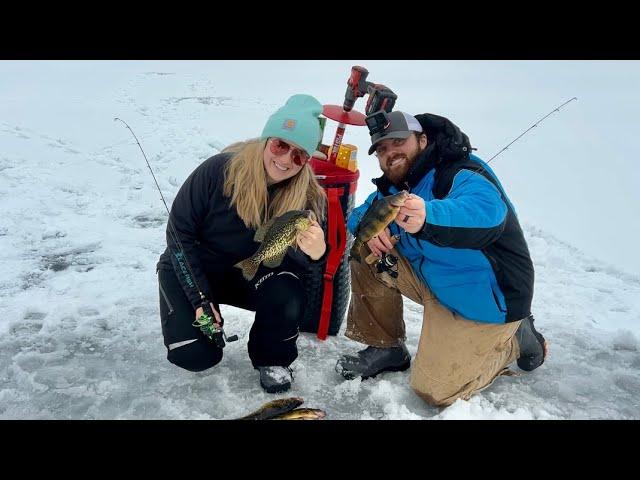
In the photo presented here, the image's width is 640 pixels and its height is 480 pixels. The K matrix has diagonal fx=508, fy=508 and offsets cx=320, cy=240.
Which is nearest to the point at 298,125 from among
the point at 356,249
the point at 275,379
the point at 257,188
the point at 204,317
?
the point at 257,188

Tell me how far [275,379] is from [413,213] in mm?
1445

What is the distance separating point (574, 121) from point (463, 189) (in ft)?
28.0

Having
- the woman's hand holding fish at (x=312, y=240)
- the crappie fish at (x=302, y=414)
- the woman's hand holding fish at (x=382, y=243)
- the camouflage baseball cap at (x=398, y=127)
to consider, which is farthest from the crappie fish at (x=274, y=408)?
the camouflage baseball cap at (x=398, y=127)

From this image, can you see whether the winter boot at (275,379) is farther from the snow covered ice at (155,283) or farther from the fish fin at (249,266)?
the fish fin at (249,266)

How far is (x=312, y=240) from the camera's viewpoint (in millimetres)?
2945

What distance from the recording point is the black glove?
288 cm

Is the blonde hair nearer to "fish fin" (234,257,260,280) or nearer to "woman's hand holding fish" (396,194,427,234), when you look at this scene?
"fish fin" (234,257,260,280)

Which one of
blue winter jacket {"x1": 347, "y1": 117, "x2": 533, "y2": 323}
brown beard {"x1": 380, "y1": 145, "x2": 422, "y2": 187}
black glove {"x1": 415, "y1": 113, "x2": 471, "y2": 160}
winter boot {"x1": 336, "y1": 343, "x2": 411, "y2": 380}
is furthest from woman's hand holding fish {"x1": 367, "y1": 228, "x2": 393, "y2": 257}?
winter boot {"x1": 336, "y1": 343, "x2": 411, "y2": 380}

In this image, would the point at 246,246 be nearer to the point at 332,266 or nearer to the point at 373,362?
the point at 332,266

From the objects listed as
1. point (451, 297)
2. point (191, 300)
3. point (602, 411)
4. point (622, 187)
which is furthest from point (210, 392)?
point (622, 187)

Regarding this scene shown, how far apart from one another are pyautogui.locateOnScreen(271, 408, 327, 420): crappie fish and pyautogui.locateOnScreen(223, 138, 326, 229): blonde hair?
1134 millimetres

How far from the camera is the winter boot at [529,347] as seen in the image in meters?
3.38

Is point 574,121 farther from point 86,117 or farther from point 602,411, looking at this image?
point 86,117

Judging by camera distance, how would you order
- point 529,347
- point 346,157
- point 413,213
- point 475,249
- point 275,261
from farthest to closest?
point 346,157
point 529,347
point 275,261
point 475,249
point 413,213
